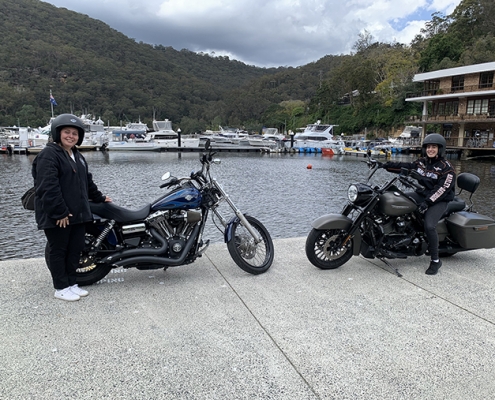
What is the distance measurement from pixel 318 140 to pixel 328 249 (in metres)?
49.6

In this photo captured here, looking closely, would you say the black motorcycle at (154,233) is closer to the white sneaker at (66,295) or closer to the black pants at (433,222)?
the white sneaker at (66,295)

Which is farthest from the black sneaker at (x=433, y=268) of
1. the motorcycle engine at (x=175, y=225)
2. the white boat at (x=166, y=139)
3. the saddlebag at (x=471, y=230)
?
the white boat at (x=166, y=139)

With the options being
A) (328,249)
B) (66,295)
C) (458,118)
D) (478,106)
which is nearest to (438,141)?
(328,249)

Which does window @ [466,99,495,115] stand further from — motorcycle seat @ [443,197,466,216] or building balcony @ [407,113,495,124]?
motorcycle seat @ [443,197,466,216]

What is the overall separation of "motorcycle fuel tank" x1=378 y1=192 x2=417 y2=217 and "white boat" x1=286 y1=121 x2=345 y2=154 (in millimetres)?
45332

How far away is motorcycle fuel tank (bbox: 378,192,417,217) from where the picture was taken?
4.16 m

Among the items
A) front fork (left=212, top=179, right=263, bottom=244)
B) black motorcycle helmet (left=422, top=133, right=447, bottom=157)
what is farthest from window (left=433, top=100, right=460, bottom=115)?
front fork (left=212, top=179, right=263, bottom=244)

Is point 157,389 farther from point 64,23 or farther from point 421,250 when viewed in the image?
point 64,23

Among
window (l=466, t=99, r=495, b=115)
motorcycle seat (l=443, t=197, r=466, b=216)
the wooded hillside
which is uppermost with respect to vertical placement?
the wooded hillside

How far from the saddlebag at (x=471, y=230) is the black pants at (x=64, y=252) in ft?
13.1

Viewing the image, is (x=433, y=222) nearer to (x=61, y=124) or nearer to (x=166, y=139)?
(x=61, y=124)

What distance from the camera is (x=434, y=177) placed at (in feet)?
14.2

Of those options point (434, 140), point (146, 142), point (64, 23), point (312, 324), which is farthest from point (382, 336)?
point (64, 23)

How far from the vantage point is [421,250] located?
4414 millimetres
